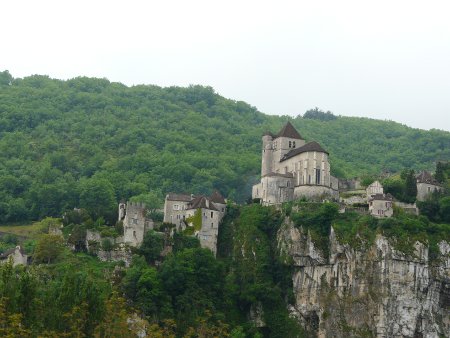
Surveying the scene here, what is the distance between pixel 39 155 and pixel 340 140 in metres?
58.7

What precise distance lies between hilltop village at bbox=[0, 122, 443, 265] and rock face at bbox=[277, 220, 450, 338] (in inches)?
227

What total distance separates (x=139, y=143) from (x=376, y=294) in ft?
231

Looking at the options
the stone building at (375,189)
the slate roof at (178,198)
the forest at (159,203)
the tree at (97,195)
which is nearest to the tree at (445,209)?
the forest at (159,203)

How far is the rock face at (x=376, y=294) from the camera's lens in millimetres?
84062

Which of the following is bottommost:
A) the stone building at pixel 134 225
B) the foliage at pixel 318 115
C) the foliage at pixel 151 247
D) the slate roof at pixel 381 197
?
the foliage at pixel 151 247

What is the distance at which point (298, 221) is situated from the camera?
9044 centimetres

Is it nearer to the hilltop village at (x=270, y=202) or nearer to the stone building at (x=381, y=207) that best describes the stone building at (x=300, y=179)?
the hilltop village at (x=270, y=202)

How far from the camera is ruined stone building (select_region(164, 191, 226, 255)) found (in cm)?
9219

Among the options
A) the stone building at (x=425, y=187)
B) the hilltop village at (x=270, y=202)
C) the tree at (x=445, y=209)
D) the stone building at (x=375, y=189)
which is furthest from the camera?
the stone building at (x=425, y=187)

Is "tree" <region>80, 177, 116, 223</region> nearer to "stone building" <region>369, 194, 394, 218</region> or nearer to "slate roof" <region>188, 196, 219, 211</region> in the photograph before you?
"slate roof" <region>188, 196, 219, 211</region>

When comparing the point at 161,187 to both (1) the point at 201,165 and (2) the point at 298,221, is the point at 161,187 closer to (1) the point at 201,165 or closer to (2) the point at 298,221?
(1) the point at 201,165

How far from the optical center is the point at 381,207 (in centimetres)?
9038

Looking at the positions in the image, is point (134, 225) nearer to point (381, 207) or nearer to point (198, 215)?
point (198, 215)

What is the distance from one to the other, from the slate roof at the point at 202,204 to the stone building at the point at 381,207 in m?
16.0
